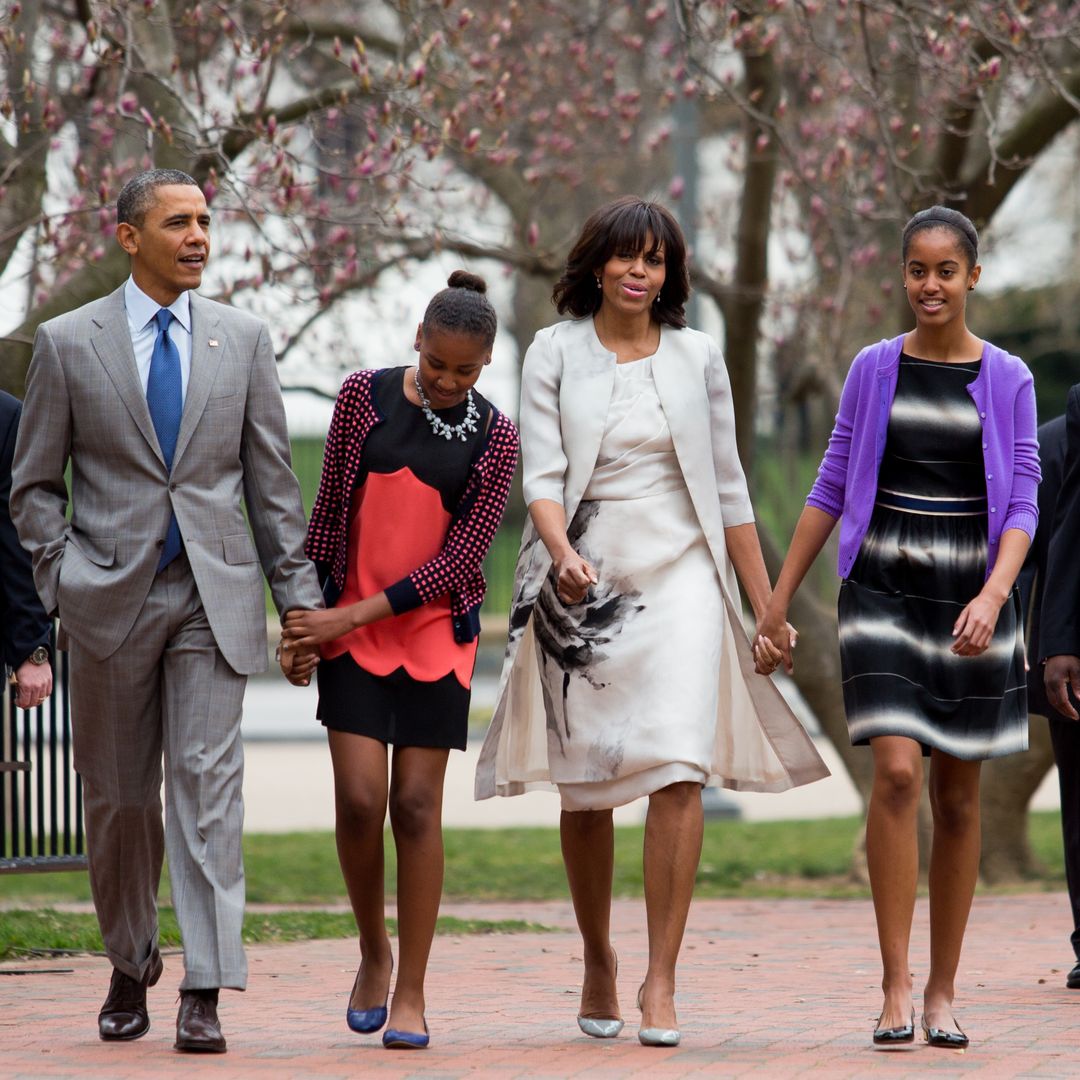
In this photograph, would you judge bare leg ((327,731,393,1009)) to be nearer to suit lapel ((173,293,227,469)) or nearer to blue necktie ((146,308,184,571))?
blue necktie ((146,308,184,571))

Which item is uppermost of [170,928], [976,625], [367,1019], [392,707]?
[976,625]

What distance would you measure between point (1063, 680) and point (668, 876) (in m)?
1.54

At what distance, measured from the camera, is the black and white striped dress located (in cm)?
517

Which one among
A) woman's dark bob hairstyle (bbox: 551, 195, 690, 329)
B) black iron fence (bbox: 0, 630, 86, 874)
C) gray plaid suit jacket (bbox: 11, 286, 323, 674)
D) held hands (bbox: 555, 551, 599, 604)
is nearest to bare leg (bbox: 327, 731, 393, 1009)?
gray plaid suit jacket (bbox: 11, 286, 323, 674)

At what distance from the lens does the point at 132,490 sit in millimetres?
5156

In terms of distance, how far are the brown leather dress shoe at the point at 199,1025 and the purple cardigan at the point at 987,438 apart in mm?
1920

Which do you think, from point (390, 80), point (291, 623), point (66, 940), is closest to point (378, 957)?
point (291, 623)

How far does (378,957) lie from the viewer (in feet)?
17.5

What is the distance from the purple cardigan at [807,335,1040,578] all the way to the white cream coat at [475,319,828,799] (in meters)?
0.29

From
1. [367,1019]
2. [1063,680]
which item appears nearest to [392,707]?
[367,1019]

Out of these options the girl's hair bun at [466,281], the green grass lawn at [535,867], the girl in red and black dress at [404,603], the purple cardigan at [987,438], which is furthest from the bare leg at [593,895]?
the green grass lawn at [535,867]

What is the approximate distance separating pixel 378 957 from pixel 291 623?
89 centimetres

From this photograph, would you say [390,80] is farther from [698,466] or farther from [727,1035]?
[727,1035]

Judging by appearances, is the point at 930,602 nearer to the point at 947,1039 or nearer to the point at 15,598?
the point at 947,1039
